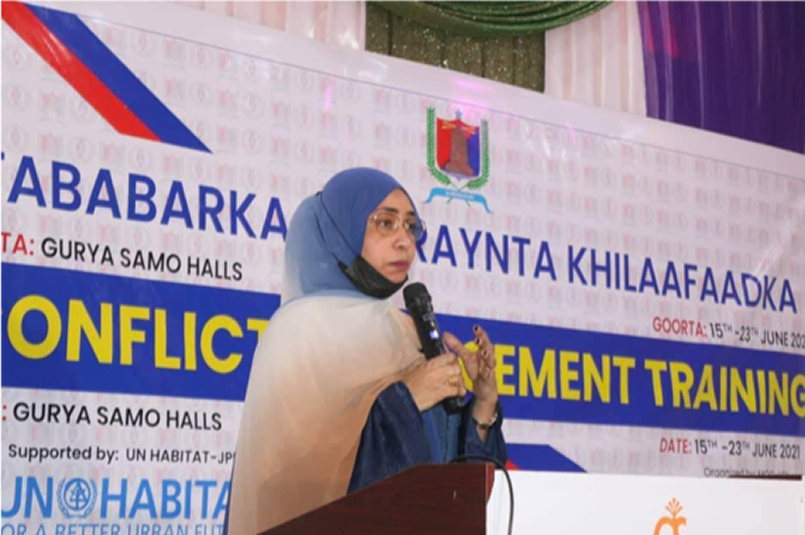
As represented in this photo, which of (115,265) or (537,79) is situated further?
(537,79)

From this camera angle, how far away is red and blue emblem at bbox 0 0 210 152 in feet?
11.0

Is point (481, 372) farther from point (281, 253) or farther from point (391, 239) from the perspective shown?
point (281, 253)

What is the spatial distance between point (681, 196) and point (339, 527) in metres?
2.83

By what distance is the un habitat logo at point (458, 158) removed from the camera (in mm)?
4090

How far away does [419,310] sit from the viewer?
3961 millimetres

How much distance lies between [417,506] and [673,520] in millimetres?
457

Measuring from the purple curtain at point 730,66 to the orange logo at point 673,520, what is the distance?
274 cm

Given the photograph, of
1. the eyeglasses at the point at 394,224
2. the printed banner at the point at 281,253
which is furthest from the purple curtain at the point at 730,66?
the eyeglasses at the point at 394,224

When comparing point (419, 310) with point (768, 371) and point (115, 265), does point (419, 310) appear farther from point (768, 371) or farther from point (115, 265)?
point (768, 371)

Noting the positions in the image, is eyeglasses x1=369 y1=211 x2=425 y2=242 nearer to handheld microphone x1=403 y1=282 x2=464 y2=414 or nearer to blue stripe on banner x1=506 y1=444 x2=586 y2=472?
handheld microphone x1=403 y1=282 x2=464 y2=414

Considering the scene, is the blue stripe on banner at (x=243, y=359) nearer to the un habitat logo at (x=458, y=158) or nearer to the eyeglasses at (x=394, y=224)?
the eyeglasses at (x=394, y=224)

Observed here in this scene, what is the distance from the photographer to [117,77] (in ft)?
11.4

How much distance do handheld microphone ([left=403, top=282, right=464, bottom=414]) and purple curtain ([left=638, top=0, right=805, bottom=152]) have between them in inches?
51.9

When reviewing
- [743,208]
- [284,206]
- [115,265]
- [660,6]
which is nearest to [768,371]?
[743,208]
